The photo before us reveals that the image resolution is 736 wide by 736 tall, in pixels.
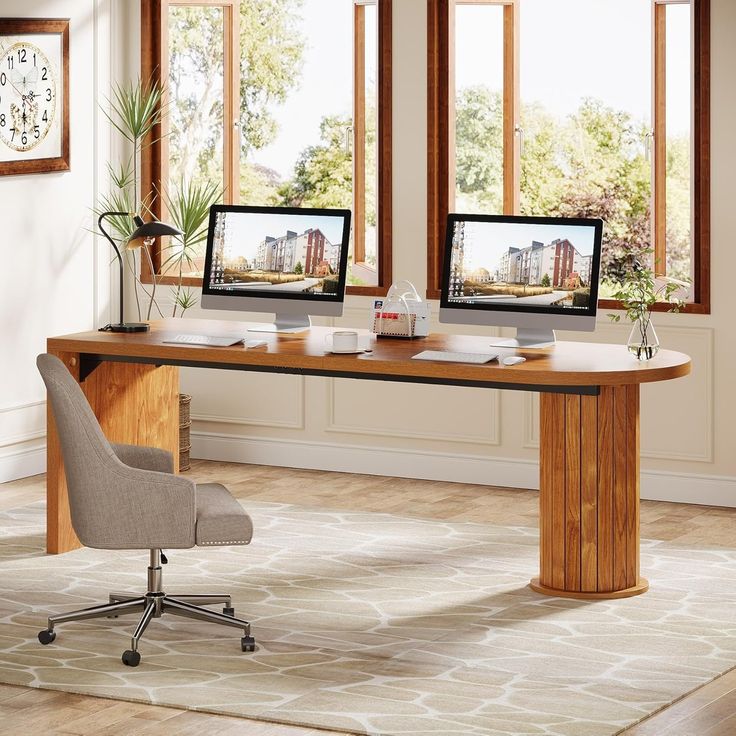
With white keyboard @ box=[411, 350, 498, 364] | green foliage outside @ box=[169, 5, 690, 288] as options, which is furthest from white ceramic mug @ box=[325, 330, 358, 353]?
green foliage outside @ box=[169, 5, 690, 288]

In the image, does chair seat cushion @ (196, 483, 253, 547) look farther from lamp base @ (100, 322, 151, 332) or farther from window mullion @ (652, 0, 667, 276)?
window mullion @ (652, 0, 667, 276)

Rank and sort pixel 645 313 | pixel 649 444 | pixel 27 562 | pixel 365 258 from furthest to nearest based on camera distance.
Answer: pixel 365 258, pixel 649 444, pixel 27 562, pixel 645 313

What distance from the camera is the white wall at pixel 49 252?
7145mm

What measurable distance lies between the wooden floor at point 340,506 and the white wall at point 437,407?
12 centimetres

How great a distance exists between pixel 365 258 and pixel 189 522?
3.31 meters

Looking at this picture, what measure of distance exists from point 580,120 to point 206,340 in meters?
2.36

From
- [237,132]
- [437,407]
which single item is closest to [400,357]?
[437,407]

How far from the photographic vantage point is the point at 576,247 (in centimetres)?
536

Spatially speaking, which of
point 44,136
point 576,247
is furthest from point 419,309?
point 44,136

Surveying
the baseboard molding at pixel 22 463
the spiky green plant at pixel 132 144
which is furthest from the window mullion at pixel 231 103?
the baseboard molding at pixel 22 463

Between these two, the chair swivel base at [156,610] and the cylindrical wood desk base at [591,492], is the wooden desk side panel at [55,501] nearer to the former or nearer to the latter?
the chair swivel base at [156,610]

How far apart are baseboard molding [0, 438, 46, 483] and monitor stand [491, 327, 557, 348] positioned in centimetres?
279

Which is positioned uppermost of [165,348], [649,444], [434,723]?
[165,348]

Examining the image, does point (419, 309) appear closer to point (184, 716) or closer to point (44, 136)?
point (184, 716)
